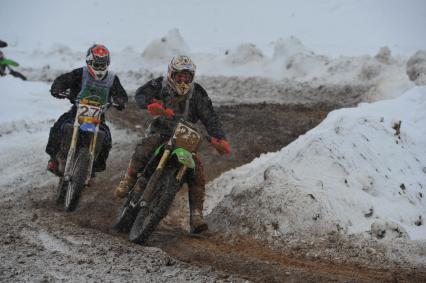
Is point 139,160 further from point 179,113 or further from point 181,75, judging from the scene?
point 181,75

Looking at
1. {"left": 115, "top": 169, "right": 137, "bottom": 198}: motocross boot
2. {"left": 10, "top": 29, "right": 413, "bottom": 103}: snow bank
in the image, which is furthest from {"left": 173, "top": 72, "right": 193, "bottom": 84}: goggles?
{"left": 10, "top": 29, "right": 413, "bottom": 103}: snow bank

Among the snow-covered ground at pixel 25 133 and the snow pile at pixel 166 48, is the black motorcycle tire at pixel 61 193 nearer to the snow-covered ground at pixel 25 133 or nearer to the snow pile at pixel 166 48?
the snow-covered ground at pixel 25 133

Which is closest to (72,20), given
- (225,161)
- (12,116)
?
(12,116)

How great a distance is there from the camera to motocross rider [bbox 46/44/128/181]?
9.12 meters

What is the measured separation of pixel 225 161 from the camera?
12586mm

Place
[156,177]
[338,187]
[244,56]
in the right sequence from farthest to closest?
[244,56], [338,187], [156,177]

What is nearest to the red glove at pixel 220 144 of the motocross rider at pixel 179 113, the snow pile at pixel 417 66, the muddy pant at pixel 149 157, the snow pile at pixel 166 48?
the motocross rider at pixel 179 113

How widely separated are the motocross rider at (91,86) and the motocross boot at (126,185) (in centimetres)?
152

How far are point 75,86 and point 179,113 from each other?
215cm

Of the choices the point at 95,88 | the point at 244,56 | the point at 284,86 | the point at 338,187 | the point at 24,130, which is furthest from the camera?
the point at 244,56

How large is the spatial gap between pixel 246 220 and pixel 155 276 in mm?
2519

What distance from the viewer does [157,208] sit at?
23.2ft

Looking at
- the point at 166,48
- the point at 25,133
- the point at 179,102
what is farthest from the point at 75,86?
the point at 166,48

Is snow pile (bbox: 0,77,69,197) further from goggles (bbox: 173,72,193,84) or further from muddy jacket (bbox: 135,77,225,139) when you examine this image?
goggles (bbox: 173,72,193,84)
